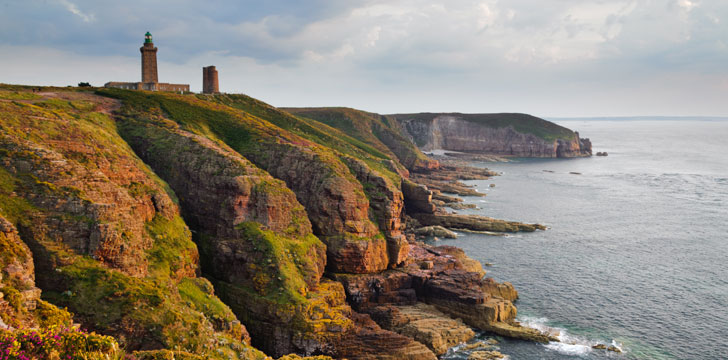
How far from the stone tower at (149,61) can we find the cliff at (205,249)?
24287 mm

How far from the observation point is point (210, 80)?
13775 cm

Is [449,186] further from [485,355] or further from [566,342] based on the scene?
[485,355]

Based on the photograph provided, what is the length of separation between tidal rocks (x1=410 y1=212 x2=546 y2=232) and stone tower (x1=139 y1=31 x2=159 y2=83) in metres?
72.5

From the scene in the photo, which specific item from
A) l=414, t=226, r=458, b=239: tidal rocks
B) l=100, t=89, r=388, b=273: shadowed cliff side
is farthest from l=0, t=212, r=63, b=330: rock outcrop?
l=414, t=226, r=458, b=239: tidal rocks

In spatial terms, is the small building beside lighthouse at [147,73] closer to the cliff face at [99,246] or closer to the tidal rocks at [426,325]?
the cliff face at [99,246]

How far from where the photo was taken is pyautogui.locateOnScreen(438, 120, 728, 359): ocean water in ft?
202

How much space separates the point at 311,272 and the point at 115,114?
161ft

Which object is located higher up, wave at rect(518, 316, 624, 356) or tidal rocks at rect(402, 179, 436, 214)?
tidal rocks at rect(402, 179, 436, 214)

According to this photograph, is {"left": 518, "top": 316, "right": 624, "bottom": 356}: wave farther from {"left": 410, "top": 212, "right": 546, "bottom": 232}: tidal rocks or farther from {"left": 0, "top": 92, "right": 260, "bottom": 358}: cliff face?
{"left": 410, "top": 212, "right": 546, "bottom": 232}: tidal rocks

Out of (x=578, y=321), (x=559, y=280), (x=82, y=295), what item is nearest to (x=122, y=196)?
(x=82, y=295)

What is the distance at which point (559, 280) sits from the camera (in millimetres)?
82188

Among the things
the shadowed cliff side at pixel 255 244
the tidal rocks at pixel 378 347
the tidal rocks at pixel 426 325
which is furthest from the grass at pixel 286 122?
the tidal rocks at pixel 378 347

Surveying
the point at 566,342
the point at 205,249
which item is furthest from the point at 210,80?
the point at 566,342

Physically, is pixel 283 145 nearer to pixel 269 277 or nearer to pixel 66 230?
pixel 269 277
